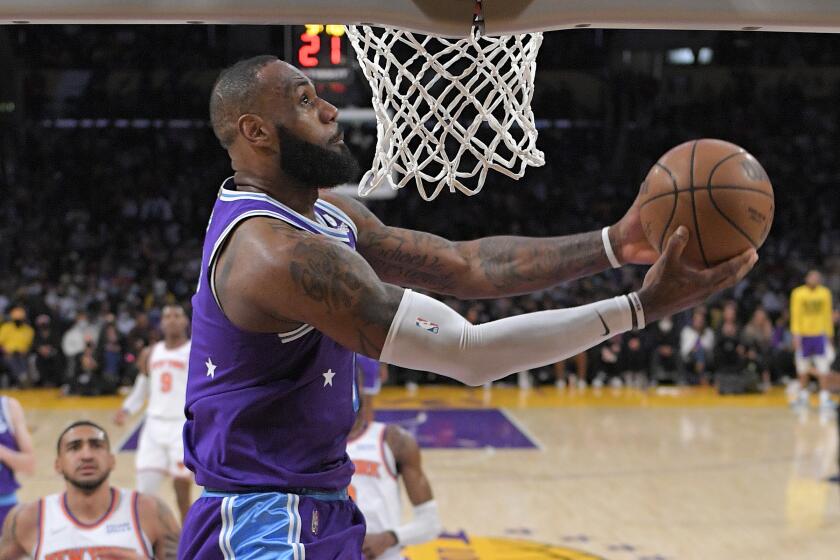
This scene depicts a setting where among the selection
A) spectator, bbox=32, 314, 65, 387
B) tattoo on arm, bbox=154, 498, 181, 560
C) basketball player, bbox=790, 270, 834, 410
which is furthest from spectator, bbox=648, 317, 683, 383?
tattoo on arm, bbox=154, 498, 181, 560

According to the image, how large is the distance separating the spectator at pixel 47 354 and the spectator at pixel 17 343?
126 millimetres

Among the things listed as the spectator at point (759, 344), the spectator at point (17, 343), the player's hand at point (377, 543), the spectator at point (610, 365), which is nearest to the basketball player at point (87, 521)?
the player's hand at point (377, 543)

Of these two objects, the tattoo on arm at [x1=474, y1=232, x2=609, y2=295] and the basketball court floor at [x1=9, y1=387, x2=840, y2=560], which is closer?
the tattoo on arm at [x1=474, y1=232, x2=609, y2=295]

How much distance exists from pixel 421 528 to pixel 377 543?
237 millimetres

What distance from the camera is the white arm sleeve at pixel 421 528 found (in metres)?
5.24

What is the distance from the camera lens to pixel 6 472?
18.5 feet

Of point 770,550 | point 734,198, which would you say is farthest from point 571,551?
point 734,198

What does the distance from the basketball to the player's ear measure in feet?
3.08

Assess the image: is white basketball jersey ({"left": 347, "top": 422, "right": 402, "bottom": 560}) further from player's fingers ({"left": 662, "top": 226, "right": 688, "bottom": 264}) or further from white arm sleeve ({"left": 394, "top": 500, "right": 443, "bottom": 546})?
player's fingers ({"left": 662, "top": 226, "right": 688, "bottom": 264})

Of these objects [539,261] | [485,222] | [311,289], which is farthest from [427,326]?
[485,222]

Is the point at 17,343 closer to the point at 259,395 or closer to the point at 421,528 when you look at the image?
the point at 421,528

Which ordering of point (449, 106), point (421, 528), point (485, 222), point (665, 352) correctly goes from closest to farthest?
point (449, 106), point (421, 528), point (665, 352), point (485, 222)

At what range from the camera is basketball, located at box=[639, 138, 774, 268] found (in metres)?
2.44

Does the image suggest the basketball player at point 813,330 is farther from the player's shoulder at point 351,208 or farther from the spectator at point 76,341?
the player's shoulder at point 351,208
